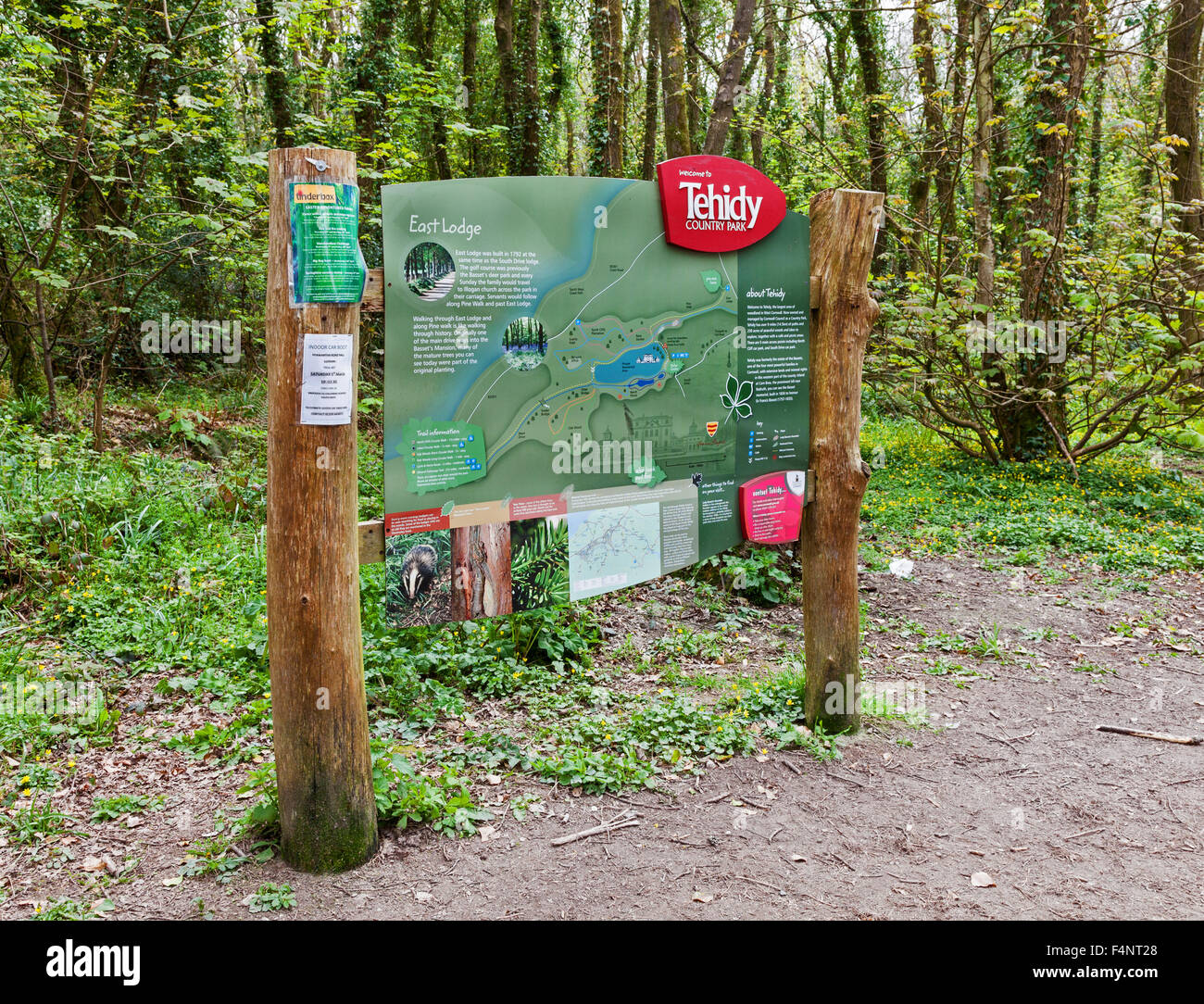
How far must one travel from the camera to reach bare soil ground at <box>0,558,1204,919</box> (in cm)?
298

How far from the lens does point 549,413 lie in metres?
3.45

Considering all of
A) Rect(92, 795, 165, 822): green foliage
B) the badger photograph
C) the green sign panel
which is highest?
the green sign panel

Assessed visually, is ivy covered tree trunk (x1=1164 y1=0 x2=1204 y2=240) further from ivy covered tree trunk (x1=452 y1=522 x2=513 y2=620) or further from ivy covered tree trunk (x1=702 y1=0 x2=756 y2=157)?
ivy covered tree trunk (x1=452 y1=522 x2=513 y2=620)

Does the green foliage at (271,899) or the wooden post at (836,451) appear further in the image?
the wooden post at (836,451)

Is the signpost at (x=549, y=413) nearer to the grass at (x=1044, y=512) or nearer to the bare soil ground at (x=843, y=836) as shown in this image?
the bare soil ground at (x=843, y=836)

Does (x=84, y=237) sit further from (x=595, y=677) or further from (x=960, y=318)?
(x=960, y=318)

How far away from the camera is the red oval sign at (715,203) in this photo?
3.68m

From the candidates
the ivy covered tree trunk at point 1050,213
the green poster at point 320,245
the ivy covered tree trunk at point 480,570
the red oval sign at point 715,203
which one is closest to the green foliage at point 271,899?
the ivy covered tree trunk at point 480,570

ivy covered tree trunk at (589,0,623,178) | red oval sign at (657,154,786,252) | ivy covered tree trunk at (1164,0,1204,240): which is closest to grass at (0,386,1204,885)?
red oval sign at (657,154,786,252)

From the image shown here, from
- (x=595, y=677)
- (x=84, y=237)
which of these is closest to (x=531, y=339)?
(x=595, y=677)

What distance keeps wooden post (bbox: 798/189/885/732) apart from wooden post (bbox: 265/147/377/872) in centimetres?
230

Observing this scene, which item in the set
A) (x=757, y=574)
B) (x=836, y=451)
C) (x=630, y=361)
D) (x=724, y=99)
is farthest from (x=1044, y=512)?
(x=630, y=361)

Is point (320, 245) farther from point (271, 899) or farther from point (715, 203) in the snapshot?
point (271, 899)

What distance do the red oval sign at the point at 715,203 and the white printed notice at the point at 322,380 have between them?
5.28 feet
